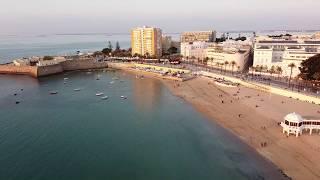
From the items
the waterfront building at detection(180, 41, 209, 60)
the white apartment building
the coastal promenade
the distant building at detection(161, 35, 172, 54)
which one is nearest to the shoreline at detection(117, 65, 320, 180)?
the white apartment building

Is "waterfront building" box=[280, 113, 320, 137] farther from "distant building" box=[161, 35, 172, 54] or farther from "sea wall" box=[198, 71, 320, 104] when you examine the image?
"distant building" box=[161, 35, 172, 54]

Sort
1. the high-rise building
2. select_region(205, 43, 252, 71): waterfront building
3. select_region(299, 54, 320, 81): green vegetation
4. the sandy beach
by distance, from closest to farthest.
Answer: the sandy beach < select_region(299, 54, 320, 81): green vegetation < select_region(205, 43, 252, 71): waterfront building < the high-rise building

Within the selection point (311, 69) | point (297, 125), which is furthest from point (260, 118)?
point (311, 69)

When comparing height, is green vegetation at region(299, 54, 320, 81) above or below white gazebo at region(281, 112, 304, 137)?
above

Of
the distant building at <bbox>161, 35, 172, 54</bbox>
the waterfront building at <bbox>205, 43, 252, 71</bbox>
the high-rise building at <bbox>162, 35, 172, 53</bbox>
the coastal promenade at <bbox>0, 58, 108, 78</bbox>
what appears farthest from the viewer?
the high-rise building at <bbox>162, 35, 172, 53</bbox>

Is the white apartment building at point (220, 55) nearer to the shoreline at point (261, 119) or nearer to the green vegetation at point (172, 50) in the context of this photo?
the shoreline at point (261, 119)

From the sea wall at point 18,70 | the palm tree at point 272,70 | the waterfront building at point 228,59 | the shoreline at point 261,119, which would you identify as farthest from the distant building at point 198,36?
the shoreline at point 261,119

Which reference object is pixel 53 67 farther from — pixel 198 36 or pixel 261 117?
pixel 198 36
